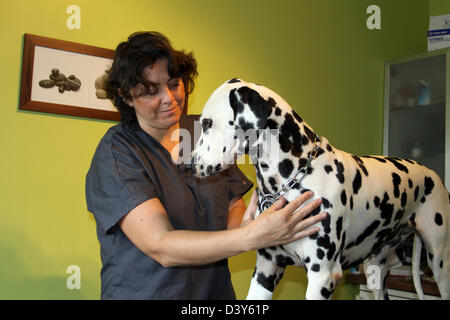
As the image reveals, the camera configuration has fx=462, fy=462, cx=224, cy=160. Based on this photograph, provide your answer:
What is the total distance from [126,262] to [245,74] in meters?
1.72

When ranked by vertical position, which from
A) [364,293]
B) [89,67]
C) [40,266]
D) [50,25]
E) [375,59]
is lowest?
[364,293]

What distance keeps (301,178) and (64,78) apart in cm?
151

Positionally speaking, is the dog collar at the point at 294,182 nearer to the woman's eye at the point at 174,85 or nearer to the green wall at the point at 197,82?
the woman's eye at the point at 174,85

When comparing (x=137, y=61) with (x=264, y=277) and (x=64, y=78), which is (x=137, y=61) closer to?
(x=264, y=277)

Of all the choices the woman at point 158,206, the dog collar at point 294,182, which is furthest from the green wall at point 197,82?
the dog collar at point 294,182

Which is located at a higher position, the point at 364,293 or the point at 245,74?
the point at 245,74

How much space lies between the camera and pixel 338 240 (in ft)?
3.99

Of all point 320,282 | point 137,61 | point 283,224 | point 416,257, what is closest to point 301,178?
point 283,224

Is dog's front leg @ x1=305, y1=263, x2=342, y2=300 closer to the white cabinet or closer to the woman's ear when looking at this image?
the woman's ear

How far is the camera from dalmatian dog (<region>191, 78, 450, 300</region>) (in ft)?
3.94

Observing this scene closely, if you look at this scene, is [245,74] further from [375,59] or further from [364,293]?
[364,293]

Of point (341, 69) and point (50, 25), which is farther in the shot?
point (341, 69)

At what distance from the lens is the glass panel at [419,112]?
10.9 ft

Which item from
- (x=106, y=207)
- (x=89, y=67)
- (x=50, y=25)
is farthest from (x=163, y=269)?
(x=50, y=25)
